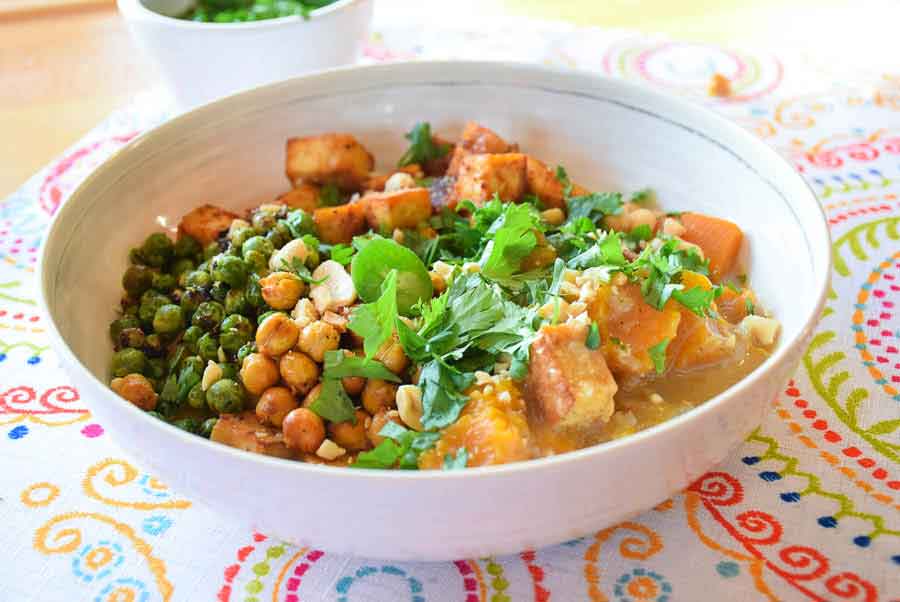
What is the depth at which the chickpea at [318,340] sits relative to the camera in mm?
1833

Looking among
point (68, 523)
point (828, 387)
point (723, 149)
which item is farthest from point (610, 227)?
point (68, 523)

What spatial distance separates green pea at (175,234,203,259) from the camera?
7.34 ft

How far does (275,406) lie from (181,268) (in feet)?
1.91

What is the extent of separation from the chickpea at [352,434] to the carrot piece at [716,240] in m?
0.88

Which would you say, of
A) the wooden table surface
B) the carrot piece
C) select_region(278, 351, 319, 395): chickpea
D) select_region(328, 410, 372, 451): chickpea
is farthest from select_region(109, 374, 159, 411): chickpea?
Answer: the wooden table surface

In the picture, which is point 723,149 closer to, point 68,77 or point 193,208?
point 193,208

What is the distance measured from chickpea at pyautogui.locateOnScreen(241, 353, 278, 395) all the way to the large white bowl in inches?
12.0

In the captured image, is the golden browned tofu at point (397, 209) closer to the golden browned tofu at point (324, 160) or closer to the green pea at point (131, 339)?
the golden browned tofu at point (324, 160)

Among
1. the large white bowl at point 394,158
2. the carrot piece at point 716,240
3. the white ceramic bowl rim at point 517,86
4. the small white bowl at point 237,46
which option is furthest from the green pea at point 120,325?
the carrot piece at point 716,240

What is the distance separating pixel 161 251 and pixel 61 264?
337 mm

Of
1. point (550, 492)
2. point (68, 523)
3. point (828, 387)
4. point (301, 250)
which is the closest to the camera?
point (550, 492)

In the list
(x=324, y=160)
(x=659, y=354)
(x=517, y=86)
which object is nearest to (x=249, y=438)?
(x=659, y=354)

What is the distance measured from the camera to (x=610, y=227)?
2.22 m

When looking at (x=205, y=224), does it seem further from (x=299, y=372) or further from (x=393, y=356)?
(x=393, y=356)
